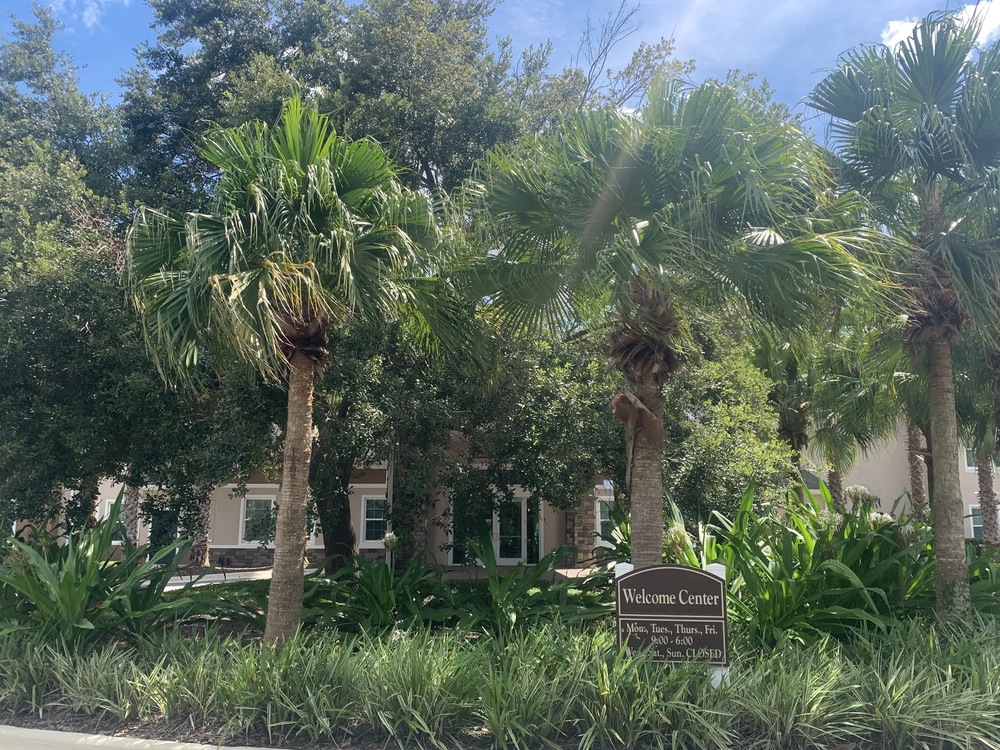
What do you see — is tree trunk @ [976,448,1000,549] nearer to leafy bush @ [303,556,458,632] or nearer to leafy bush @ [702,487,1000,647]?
leafy bush @ [702,487,1000,647]

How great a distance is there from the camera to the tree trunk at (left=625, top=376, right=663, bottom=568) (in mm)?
7129

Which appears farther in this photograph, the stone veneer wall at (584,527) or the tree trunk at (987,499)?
the stone veneer wall at (584,527)

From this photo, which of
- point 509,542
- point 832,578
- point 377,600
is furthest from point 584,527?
point 832,578

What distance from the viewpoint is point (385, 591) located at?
9008 millimetres

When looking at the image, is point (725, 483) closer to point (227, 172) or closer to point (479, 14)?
point (227, 172)

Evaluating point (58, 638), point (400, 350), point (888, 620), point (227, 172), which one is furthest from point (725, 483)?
point (58, 638)

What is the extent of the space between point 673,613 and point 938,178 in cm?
517

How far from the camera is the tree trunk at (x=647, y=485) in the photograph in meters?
7.13

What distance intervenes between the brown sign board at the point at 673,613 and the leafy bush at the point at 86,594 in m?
4.72

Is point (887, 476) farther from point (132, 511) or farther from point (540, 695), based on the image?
point (540, 695)

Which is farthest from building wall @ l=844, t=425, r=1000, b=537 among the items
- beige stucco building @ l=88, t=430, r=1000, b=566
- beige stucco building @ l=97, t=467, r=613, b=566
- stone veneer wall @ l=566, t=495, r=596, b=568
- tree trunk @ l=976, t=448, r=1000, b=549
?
stone veneer wall @ l=566, t=495, r=596, b=568

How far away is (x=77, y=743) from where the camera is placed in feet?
17.5

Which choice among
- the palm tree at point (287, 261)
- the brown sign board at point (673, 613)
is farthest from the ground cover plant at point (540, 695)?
the palm tree at point (287, 261)

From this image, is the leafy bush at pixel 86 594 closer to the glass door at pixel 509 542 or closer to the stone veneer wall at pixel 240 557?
the glass door at pixel 509 542
